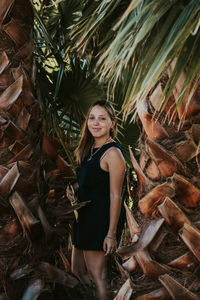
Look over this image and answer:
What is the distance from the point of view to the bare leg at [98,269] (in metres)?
2.95

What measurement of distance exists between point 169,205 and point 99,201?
94cm

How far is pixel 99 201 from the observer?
2.99 metres

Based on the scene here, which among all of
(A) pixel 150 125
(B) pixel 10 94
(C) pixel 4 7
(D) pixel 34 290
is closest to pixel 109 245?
(D) pixel 34 290

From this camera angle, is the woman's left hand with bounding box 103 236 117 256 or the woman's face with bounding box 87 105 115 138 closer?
the woman's left hand with bounding box 103 236 117 256

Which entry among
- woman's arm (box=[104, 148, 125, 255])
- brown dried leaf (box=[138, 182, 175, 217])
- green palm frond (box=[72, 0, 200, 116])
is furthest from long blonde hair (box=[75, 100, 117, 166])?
green palm frond (box=[72, 0, 200, 116])

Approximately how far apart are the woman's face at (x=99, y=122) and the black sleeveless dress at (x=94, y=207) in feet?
0.39

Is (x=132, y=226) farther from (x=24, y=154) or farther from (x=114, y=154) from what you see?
(x=24, y=154)

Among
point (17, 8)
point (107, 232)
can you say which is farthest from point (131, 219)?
point (17, 8)

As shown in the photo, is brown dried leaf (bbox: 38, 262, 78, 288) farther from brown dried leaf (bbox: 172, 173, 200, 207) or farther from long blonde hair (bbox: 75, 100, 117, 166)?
brown dried leaf (bbox: 172, 173, 200, 207)

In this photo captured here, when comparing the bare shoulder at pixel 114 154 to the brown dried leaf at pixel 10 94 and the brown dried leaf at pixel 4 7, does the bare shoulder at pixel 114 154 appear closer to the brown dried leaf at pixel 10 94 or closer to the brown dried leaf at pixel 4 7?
the brown dried leaf at pixel 10 94

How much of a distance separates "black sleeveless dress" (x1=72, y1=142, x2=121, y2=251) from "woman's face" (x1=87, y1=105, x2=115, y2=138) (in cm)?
12

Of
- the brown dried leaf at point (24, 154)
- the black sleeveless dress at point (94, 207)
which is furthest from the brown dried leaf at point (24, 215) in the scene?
the black sleeveless dress at point (94, 207)

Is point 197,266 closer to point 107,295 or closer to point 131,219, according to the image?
point 131,219

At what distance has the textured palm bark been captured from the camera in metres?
2.08
